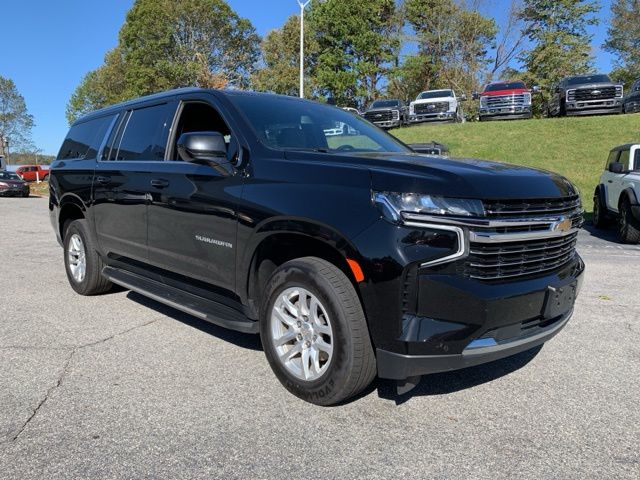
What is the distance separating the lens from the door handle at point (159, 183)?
3964 mm

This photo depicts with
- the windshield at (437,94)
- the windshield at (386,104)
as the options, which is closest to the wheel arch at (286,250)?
the windshield at (437,94)

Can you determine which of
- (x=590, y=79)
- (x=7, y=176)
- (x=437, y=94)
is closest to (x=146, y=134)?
(x=590, y=79)

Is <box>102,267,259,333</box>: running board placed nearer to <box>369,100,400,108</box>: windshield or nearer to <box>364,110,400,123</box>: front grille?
<box>364,110,400,123</box>: front grille

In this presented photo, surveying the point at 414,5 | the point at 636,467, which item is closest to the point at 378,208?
the point at 636,467

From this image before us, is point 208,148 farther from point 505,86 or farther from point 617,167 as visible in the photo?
point 505,86

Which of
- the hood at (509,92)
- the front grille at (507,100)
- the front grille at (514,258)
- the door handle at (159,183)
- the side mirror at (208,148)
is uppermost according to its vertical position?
the hood at (509,92)

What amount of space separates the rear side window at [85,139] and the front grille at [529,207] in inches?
156

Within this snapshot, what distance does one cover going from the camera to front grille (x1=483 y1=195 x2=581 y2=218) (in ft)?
8.64


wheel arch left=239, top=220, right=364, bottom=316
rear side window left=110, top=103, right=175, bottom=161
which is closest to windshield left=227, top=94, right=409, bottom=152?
wheel arch left=239, top=220, right=364, bottom=316

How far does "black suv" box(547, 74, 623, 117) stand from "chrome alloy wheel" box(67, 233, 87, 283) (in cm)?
2094

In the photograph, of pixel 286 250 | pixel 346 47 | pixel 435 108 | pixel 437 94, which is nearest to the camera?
pixel 286 250

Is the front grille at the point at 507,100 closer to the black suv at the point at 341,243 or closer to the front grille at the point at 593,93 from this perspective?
the front grille at the point at 593,93

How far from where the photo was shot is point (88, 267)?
534 centimetres

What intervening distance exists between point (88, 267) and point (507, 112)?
71.7 feet
